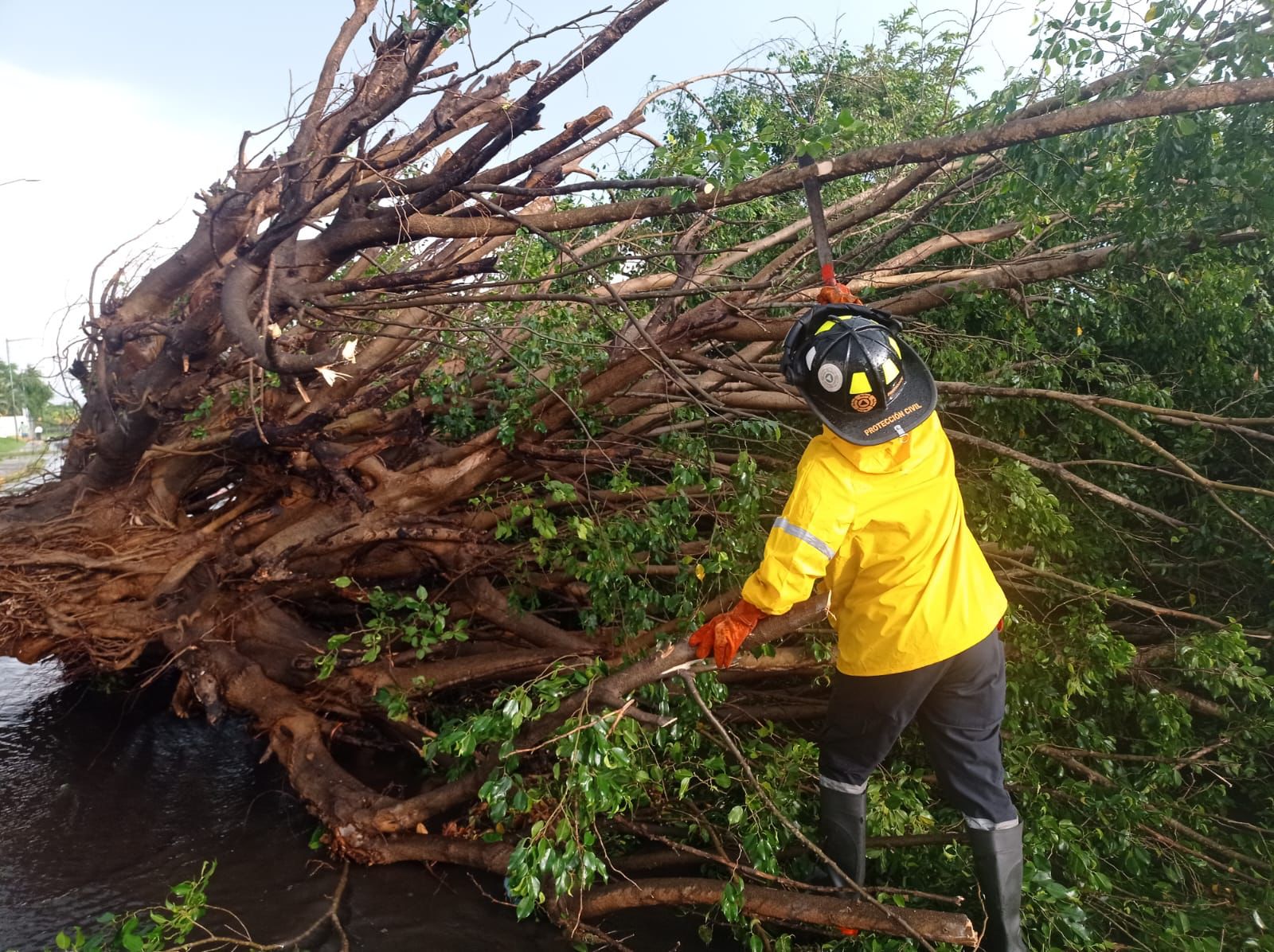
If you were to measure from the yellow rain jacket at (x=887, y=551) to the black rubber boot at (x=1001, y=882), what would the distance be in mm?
641

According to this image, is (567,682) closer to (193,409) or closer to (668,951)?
(668,951)

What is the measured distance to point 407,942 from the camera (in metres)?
3.08

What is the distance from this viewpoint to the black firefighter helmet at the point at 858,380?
7.38 feet

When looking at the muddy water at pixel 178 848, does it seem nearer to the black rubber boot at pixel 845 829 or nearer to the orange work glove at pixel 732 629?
the black rubber boot at pixel 845 829

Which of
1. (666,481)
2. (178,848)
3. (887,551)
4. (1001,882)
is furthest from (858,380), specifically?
(178,848)

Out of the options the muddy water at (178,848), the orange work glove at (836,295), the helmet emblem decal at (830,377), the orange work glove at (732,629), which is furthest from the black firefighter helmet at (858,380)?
the muddy water at (178,848)

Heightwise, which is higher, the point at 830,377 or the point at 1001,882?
the point at 830,377

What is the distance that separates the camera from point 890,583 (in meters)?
2.39

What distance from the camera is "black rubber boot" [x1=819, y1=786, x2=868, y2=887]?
8.61ft

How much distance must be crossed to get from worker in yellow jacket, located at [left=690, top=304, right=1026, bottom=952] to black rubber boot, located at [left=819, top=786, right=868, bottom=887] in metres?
0.01

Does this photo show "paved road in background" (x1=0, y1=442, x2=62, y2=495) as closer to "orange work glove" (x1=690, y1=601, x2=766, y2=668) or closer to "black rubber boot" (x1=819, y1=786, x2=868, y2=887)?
"orange work glove" (x1=690, y1=601, x2=766, y2=668)

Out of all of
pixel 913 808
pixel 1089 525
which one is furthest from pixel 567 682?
pixel 1089 525

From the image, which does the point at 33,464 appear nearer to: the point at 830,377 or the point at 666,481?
the point at 666,481

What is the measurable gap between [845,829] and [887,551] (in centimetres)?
102
